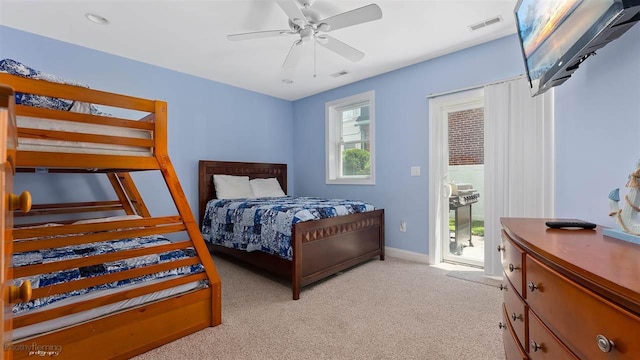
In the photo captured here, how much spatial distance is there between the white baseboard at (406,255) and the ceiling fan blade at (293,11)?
A: 9.03 ft

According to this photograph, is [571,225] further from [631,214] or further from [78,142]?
[78,142]

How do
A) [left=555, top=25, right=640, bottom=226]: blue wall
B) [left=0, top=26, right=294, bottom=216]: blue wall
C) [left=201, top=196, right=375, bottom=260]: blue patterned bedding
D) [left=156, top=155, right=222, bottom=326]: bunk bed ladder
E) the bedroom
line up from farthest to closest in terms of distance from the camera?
[left=0, top=26, right=294, bottom=216]: blue wall
[left=201, top=196, right=375, bottom=260]: blue patterned bedding
[left=156, top=155, right=222, bottom=326]: bunk bed ladder
the bedroom
[left=555, top=25, right=640, bottom=226]: blue wall

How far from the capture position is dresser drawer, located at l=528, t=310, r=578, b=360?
778 mm

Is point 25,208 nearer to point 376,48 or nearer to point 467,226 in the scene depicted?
point 376,48

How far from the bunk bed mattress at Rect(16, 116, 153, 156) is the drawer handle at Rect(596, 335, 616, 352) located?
2.16 metres

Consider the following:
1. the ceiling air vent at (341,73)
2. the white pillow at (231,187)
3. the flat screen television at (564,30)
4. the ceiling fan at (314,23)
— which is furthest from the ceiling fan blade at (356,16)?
the white pillow at (231,187)

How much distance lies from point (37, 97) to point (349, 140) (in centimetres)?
348

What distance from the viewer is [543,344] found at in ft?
2.90

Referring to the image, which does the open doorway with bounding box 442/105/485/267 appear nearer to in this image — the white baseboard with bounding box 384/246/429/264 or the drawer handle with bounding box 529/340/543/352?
the white baseboard with bounding box 384/246/429/264

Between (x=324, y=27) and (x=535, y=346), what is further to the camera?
(x=324, y=27)

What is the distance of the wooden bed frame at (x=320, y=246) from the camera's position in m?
2.41

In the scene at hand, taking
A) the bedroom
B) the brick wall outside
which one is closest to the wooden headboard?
the bedroom

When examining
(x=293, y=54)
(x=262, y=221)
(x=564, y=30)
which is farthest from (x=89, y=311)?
(x=564, y=30)

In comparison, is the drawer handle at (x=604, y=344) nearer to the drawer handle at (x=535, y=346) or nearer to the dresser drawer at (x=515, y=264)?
the drawer handle at (x=535, y=346)
